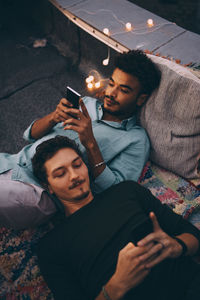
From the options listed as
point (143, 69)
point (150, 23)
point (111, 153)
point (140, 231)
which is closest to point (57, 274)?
point (140, 231)

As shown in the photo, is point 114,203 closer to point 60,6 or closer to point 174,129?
point 174,129

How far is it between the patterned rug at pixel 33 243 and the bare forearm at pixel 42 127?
75cm

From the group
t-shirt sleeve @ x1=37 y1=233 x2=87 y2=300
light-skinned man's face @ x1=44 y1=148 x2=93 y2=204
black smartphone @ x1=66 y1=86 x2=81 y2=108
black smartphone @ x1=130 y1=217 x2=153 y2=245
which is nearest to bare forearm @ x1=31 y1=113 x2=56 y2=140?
black smartphone @ x1=66 y1=86 x2=81 y2=108

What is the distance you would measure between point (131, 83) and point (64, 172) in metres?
0.97

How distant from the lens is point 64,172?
1.54m

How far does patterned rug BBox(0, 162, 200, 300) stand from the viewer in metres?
1.47

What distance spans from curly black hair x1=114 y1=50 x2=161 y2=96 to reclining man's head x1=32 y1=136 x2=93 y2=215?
800mm

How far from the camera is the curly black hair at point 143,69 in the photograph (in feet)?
6.19

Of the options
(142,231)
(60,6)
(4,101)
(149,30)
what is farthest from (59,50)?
(142,231)

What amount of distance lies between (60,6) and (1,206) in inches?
104

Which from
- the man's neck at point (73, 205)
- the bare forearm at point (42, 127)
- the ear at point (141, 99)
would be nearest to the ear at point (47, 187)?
the man's neck at point (73, 205)

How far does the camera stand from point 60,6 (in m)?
2.95

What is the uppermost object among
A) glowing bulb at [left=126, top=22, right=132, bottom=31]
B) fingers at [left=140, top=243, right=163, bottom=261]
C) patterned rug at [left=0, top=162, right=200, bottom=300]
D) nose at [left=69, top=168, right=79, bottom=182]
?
glowing bulb at [left=126, top=22, right=132, bottom=31]

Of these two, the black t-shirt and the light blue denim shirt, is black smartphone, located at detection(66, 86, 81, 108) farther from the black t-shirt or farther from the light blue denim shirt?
the black t-shirt
